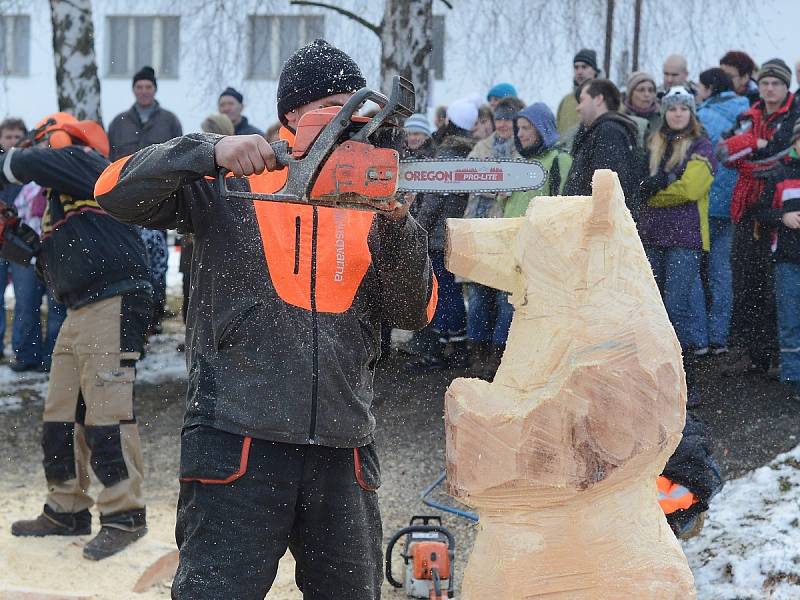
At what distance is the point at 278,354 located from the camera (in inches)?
90.4

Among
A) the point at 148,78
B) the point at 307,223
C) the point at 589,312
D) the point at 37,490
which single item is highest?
the point at 148,78

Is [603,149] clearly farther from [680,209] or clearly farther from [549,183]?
[680,209]

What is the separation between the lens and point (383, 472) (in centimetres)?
518

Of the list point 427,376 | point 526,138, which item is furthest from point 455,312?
point 526,138

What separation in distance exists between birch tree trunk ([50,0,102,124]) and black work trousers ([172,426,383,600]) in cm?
616

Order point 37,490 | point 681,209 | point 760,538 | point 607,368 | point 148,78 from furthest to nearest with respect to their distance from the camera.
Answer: point 148,78, point 681,209, point 37,490, point 760,538, point 607,368

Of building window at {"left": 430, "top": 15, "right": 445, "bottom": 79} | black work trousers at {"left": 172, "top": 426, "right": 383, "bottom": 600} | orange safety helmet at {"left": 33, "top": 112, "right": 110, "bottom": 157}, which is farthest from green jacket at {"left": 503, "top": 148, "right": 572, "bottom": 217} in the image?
building window at {"left": 430, "top": 15, "right": 445, "bottom": 79}

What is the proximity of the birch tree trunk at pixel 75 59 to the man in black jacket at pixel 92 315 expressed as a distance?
12.6ft

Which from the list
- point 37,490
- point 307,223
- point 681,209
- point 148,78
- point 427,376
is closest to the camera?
point 307,223

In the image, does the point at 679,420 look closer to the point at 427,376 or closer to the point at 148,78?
the point at 427,376

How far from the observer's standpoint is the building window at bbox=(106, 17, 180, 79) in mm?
15383

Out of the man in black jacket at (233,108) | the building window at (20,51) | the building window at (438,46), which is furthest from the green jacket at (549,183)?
the building window at (20,51)

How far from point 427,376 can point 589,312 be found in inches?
172

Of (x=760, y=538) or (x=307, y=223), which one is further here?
(x=760, y=538)
